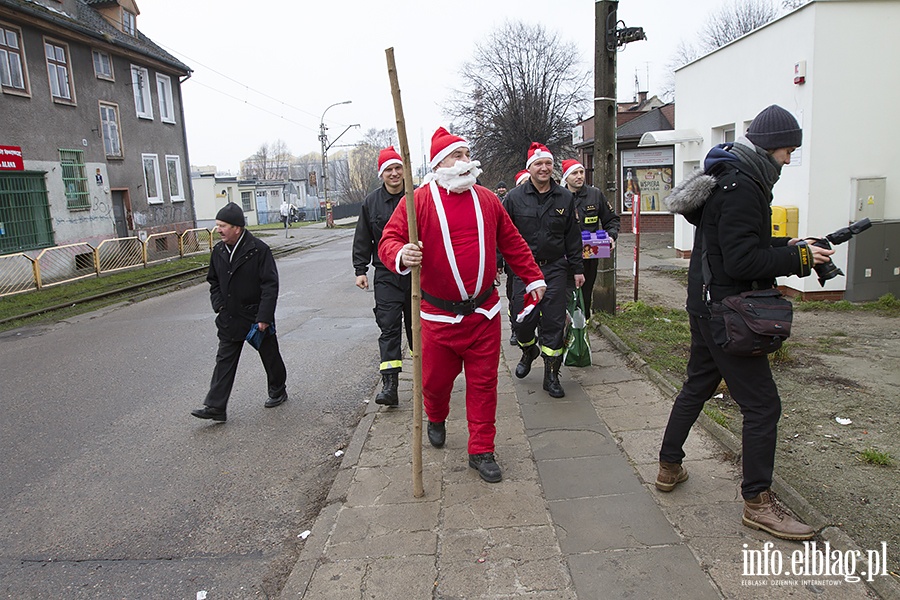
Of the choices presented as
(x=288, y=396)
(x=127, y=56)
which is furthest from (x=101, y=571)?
(x=127, y=56)

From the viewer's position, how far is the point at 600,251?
24.5 feet

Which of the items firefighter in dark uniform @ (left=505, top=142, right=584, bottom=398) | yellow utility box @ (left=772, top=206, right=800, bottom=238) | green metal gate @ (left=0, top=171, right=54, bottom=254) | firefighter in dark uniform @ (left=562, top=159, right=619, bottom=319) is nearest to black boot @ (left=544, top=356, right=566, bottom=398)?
firefighter in dark uniform @ (left=505, top=142, right=584, bottom=398)

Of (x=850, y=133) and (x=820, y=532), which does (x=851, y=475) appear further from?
(x=850, y=133)

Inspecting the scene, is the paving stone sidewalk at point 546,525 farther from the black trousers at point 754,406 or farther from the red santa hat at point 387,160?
the red santa hat at point 387,160

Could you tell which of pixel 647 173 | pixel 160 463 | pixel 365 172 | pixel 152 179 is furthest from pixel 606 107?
pixel 365 172

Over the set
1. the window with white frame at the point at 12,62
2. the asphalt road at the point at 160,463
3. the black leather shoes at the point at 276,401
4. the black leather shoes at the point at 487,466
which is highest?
the window with white frame at the point at 12,62

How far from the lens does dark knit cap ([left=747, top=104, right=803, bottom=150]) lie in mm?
3234

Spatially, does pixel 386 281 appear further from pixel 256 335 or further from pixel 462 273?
pixel 462 273

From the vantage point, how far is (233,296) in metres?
5.81

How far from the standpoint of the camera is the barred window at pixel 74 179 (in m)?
20.2

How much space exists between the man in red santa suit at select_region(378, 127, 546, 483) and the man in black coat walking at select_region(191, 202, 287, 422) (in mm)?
2151

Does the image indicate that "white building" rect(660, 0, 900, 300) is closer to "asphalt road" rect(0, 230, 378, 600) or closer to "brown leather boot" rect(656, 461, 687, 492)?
"asphalt road" rect(0, 230, 378, 600)

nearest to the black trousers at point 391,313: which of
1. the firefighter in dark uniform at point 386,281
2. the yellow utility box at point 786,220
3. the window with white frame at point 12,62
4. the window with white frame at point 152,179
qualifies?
the firefighter in dark uniform at point 386,281

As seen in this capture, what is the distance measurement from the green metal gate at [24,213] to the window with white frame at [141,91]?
6.70 m
